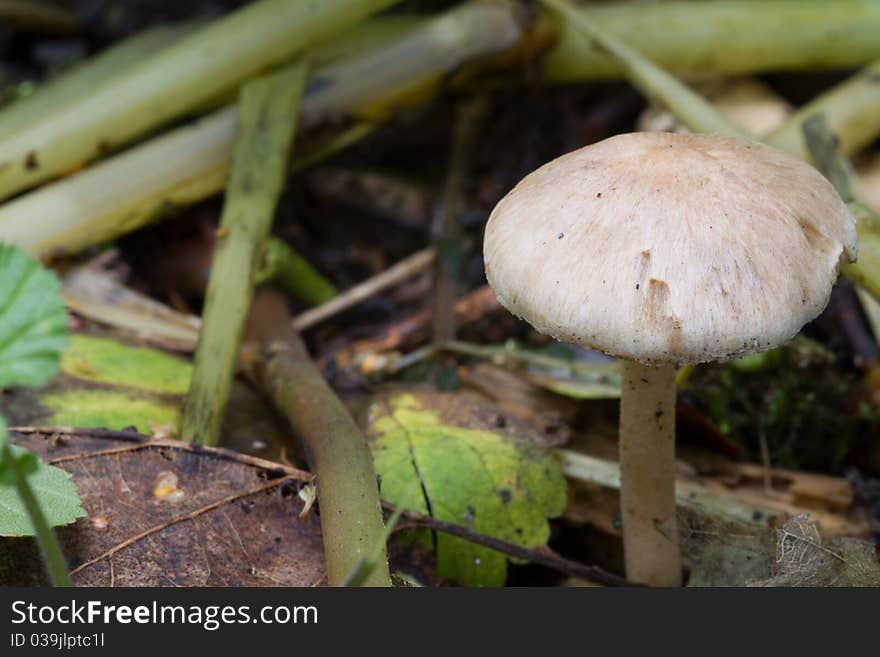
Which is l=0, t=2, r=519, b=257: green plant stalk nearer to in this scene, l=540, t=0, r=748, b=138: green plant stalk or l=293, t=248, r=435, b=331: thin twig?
l=540, t=0, r=748, b=138: green plant stalk

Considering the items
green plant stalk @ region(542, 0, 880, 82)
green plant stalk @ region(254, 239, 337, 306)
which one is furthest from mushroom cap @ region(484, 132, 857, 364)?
green plant stalk @ region(542, 0, 880, 82)

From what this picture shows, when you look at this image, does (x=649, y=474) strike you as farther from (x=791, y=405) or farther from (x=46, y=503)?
(x=46, y=503)

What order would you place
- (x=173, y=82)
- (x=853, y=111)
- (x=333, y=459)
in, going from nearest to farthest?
1. (x=333, y=459)
2. (x=173, y=82)
3. (x=853, y=111)

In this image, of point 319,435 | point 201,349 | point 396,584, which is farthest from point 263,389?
point 396,584

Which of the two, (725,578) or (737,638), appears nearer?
(737,638)

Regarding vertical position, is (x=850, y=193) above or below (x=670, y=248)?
above

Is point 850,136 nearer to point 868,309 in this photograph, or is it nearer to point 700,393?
point 868,309

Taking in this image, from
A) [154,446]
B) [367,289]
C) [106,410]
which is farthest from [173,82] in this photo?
[154,446]
